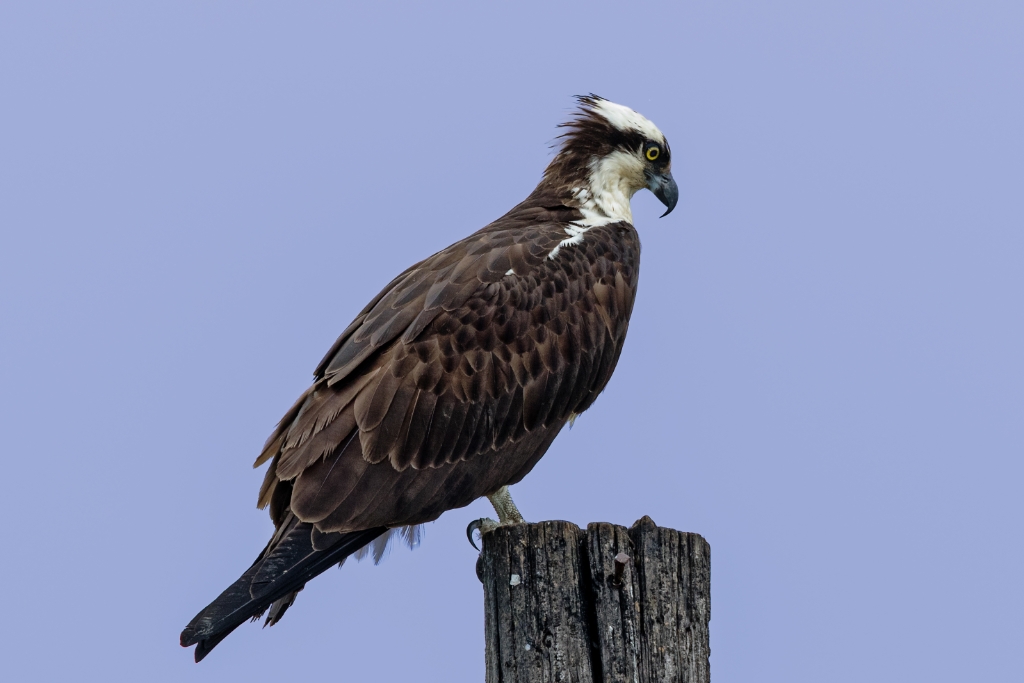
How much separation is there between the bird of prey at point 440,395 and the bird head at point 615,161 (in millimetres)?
698

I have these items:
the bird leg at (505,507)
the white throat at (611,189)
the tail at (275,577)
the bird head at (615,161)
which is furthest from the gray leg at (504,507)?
the bird head at (615,161)

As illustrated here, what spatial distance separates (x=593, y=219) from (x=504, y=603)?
10.7ft

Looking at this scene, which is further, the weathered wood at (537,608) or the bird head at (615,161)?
the bird head at (615,161)

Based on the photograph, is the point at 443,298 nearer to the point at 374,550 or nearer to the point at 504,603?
the point at 374,550

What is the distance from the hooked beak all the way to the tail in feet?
10.6

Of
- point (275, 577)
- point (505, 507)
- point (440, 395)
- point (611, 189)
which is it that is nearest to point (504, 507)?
point (505, 507)

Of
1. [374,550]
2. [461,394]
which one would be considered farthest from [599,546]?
[374,550]

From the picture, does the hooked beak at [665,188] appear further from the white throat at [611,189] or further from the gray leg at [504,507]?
the gray leg at [504,507]

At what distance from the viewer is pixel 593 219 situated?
275 inches

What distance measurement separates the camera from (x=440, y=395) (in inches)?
223

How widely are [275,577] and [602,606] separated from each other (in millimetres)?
1613

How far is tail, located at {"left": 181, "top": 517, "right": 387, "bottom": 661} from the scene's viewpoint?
466cm

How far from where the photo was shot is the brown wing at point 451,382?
5.42 m

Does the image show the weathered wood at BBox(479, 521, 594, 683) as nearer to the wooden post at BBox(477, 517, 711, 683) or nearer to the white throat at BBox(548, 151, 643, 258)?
the wooden post at BBox(477, 517, 711, 683)
